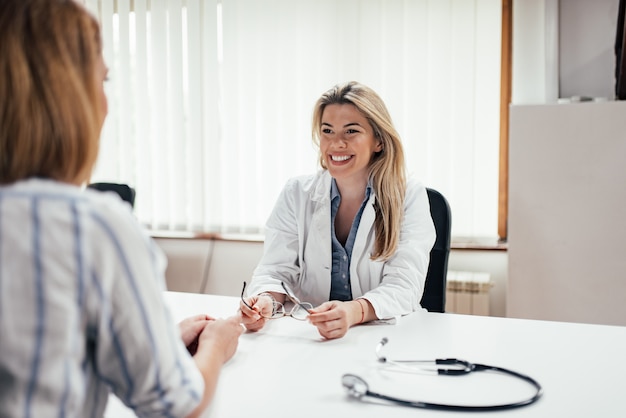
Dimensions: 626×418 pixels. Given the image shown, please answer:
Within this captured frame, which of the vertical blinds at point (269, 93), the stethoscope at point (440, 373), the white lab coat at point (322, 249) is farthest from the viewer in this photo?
the vertical blinds at point (269, 93)

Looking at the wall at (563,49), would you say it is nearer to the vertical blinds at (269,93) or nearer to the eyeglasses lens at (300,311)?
the vertical blinds at (269,93)

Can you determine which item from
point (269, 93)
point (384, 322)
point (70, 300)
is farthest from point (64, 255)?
point (269, 93)

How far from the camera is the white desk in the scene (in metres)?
1.00

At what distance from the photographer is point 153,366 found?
2.10 feet

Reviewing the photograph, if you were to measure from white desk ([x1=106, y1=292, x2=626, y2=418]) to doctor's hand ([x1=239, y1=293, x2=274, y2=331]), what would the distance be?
3 cm

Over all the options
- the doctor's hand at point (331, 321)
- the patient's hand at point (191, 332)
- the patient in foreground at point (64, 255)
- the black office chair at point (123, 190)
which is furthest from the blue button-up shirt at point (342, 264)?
the patient in foreground at point (64, 255)

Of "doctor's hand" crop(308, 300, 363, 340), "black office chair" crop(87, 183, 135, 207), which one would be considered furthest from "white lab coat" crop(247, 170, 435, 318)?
"black office chair" crop(87, 183, 135, 207)

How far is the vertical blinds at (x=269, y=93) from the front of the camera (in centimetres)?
316

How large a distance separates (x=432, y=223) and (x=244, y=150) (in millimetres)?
1959

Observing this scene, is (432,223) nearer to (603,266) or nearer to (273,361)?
(273,361)

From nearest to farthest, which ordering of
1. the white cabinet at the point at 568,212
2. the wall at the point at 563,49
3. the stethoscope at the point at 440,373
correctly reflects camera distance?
1. the stethoscope at the point at 440,373
2. the white cabinet at the point at 568,212
3. the wall at the point at 563,49

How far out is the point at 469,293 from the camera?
3.01m

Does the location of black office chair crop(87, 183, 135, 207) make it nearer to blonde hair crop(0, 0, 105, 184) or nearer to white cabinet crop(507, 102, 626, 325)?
white cabinet crop(507, 102, 626, 325)

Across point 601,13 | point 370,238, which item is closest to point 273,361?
point 370,238
